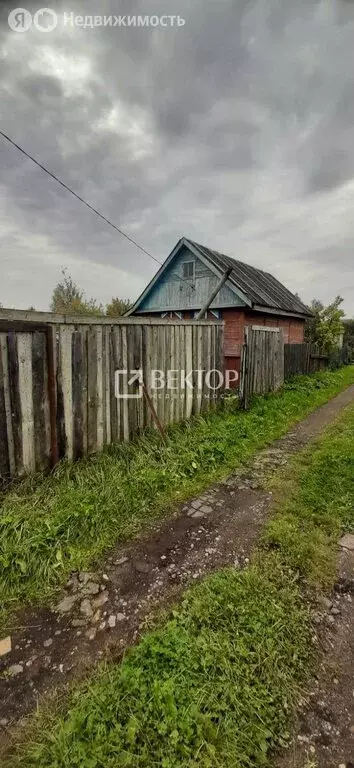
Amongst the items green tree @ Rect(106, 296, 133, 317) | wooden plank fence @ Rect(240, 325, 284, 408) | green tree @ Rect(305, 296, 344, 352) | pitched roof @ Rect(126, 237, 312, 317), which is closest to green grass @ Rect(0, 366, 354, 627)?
wooden plank fence @ Rect(240, 325, 284, 408)

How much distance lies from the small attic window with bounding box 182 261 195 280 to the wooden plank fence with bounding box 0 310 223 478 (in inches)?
324

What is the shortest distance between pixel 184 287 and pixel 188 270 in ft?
2.35

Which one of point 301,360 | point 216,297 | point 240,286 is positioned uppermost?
point 240,286

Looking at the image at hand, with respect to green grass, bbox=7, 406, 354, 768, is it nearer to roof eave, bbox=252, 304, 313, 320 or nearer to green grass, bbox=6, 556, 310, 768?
green grass, bbox=6, 556, 310, 768

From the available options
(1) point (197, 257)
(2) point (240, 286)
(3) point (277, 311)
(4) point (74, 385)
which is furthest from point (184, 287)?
(4) point (74, 385)

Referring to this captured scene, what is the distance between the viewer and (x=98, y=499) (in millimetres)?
3461

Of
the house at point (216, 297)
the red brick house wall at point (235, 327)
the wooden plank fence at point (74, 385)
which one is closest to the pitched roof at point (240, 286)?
the house at point (216, 297)

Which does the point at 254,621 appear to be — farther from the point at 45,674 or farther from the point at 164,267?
the point at 164,267

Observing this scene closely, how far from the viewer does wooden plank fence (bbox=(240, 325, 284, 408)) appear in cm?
774

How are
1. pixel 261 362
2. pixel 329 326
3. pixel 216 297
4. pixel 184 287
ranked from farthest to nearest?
pixel 329 326, pixel 184 287, pixel 216 297, pixel 261 362

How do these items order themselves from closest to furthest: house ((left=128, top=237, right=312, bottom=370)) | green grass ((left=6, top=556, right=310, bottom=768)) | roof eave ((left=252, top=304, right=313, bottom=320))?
green grass ((left=6, top=556, right=310, bottom=768)) → roof eave ((left=252, top=304, right=313, bottom=320)) → house ((left=128, top=237, right=312, bottom=370))

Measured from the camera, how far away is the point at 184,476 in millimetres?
4270

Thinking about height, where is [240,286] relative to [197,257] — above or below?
below

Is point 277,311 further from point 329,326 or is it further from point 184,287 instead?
point 329,326
